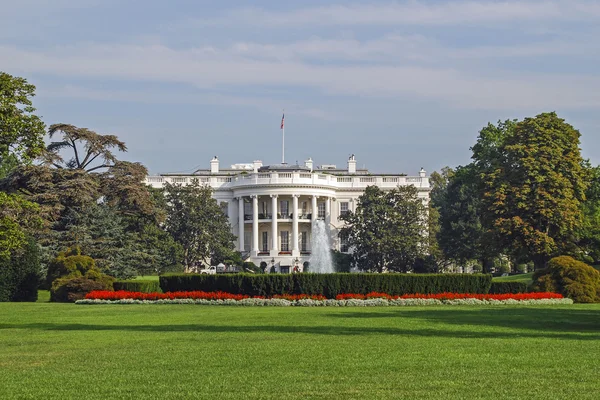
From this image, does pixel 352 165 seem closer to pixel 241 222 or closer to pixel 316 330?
pixel 241 222

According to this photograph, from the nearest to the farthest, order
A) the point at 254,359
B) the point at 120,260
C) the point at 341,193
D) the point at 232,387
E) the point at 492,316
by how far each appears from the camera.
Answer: the point at 232,387 → the point at 254,359 → the point at 492,316 → the point at 120,260 → the point at 341,193

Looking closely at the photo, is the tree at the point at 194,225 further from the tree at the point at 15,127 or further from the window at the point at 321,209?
the tree at the point at 15,127

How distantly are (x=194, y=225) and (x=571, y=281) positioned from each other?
143ft

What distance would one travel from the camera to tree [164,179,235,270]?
7894 cm

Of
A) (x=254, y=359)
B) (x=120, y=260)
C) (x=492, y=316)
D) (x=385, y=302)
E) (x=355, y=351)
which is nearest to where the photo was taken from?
(x=254, y=359)

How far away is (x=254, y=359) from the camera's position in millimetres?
16156

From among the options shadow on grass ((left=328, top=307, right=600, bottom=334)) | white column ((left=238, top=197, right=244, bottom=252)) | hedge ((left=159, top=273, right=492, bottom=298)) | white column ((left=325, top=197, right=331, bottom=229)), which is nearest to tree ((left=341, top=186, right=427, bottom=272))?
white column ((left=325, top=197, right=331, bottom=229))

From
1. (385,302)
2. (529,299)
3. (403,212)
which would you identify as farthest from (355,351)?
(403,212)

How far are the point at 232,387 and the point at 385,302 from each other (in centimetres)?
2241

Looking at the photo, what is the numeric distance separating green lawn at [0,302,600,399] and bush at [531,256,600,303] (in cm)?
1172

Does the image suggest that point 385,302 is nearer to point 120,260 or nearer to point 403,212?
point 120,260

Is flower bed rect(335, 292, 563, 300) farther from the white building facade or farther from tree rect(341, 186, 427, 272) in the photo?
the white building facade

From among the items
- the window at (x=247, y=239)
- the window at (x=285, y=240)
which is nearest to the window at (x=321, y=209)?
the window at (x=285, y=240)

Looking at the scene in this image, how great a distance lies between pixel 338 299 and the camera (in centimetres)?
3559
